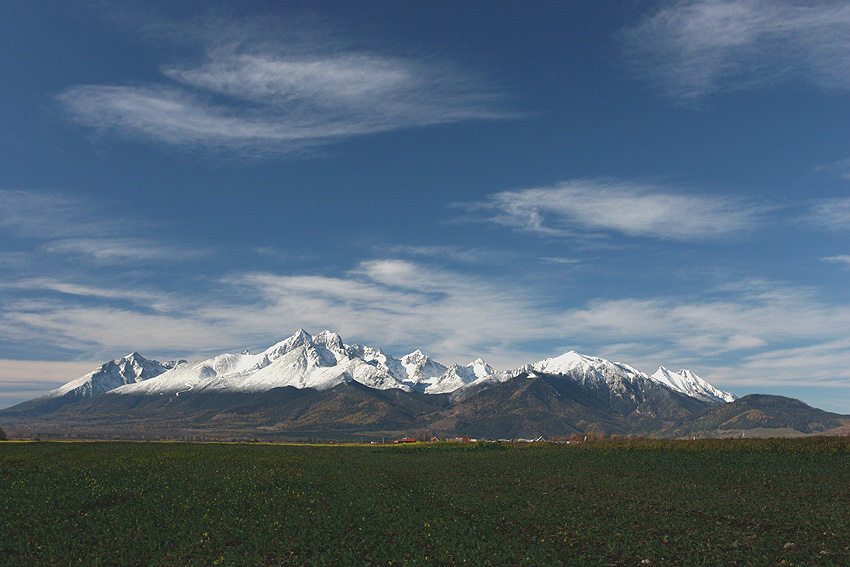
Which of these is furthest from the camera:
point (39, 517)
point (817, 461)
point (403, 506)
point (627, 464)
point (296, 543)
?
point (627, 464)

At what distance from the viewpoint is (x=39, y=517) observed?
1404 inches

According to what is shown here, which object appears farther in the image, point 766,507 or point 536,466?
point 536,466

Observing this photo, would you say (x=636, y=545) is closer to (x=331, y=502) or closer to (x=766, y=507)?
(x=766, y=507)

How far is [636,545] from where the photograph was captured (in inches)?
1109

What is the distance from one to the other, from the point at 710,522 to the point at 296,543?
25322 mm

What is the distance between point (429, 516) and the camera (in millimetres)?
36531

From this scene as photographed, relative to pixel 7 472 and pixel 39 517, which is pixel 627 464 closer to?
pixel 39 517

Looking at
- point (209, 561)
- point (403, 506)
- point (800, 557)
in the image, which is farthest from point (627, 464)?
point (209, 561)

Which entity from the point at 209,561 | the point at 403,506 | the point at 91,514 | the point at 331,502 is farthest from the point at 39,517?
the point at 403,506

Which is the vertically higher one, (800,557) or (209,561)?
(800,557)

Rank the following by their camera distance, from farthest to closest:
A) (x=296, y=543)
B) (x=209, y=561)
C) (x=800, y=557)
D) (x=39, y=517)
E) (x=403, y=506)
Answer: (x=403, y=506)
(x=39, y=517)
(x=296, y=543)
(x=209, y=561)
(x=800, y=557)

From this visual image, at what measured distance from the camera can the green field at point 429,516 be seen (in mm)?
27562

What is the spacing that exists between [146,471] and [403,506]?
3679 cm

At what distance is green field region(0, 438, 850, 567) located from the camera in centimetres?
2756
